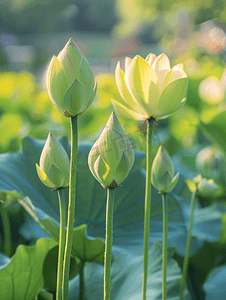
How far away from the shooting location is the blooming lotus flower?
0.24 metres

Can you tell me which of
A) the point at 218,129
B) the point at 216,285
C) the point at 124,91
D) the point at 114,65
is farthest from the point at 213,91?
the point at 124,91

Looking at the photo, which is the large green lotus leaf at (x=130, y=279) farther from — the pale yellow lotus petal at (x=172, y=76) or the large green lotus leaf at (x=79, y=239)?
the pale yellow lotus petal at (x=172, y=76)

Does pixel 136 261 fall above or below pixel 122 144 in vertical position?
below

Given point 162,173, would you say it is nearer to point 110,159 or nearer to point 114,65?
point 110,159

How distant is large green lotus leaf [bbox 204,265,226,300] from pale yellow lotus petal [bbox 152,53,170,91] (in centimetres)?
39

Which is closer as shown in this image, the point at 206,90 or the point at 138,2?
the point at 206,90

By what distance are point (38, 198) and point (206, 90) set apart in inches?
21.1

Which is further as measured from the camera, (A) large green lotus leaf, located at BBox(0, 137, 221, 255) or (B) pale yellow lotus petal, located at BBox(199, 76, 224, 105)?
(B) pale yellow lotus petal, located at BBox(199, 76, 224, 105)

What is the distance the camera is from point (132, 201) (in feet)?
1.54

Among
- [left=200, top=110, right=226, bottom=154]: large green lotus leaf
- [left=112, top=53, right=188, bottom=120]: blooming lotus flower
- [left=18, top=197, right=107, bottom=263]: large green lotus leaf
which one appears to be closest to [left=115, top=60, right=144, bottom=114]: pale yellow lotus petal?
[left=112, top=53, right=188, bottom=120]: blooming lotus flower

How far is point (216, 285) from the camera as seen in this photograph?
0.50 meters

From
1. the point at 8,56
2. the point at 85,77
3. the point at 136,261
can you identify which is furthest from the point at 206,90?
the point at 8,56

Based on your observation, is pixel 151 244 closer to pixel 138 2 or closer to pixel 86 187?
pixel 86 187

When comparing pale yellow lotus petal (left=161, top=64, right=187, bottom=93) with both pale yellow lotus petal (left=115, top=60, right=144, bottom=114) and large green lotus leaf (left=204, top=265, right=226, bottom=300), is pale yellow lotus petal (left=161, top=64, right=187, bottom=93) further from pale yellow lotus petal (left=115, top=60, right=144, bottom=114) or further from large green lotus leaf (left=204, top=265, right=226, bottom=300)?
large green lotus leaf (left=204, top=265, right=226, bottom=300)
